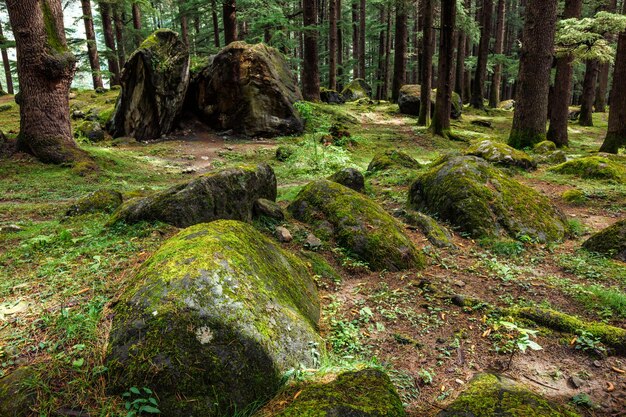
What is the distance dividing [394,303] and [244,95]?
11975mm

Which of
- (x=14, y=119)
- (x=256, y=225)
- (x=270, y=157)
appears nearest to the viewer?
(x=256, y=225)

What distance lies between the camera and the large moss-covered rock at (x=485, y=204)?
19.2ft

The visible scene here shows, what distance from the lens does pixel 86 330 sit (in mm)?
2387

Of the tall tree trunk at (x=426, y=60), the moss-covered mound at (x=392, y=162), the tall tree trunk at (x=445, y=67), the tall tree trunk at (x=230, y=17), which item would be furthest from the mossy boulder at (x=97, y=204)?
the tall tree trunk at (x=426, y=60)

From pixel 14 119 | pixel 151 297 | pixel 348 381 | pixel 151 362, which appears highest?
pixel 14 119

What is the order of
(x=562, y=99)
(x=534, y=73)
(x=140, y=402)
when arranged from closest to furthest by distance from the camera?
1. (x=140, y=402)
2. (x=534, y=73)
3. (x=562, y=99)

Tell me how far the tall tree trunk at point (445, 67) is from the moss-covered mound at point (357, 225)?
10.4 meters

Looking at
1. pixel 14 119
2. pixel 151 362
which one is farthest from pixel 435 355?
pixel 14 119

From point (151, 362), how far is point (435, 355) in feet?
7.35

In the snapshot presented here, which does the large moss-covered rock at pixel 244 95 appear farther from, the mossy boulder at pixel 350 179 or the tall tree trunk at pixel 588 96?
the tall tree trunk at pixel 588 96

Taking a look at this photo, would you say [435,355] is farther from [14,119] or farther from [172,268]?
[14,119]

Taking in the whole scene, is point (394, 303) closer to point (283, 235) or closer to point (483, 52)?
point (283, 235)

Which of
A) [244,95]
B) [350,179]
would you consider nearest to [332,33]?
[244,95]

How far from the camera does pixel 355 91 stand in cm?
2914
